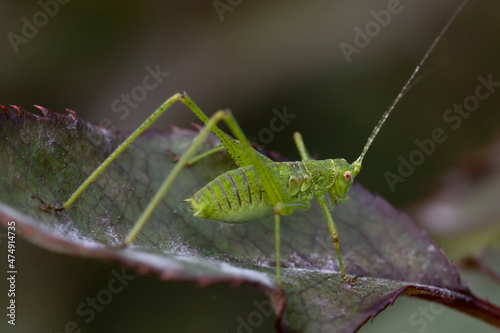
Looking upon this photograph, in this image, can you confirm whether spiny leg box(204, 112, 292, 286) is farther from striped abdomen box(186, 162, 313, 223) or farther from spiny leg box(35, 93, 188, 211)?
spiny leg box(35, 93, 188, 211)

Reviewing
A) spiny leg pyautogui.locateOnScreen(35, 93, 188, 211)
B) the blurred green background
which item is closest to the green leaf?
spiny leg pyautogui.locateOnScreen(35, 93, 188, 211)

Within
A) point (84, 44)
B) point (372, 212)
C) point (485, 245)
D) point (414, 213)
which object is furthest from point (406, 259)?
point (84, 44)

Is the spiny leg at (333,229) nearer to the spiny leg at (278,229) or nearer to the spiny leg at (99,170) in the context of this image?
the spiny leg at (278,229)

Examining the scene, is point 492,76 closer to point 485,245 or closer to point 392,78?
point 392,78

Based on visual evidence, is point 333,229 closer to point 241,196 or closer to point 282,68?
point 241,196

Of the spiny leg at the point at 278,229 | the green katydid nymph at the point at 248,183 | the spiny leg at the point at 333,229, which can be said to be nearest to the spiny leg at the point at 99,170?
the green katydid nymph at the point at 248,183

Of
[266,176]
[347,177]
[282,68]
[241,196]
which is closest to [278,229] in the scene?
[241,196]
